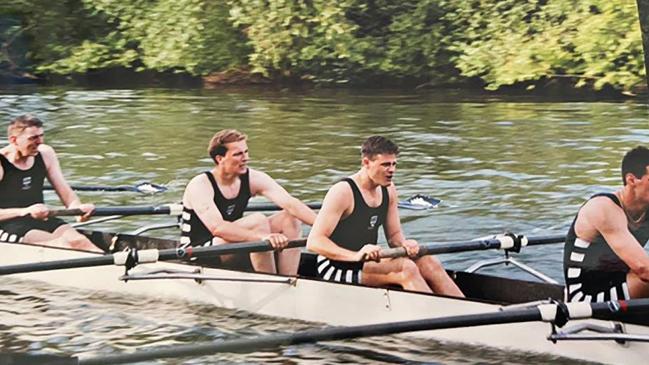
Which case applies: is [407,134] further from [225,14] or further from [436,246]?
[225,14]

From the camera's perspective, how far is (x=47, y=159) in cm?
321

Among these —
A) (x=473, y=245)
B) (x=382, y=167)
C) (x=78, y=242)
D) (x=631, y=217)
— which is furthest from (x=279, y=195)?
(x=631, y=217)

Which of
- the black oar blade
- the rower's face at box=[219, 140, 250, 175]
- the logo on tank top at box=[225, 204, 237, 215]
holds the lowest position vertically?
the black oar blade

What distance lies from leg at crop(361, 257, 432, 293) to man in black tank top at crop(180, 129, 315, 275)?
0.21 metres

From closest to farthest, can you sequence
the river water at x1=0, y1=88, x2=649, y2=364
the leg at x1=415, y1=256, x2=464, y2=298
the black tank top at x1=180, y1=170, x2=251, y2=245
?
the river water at x1=0, y1=88, x2=649, y2=364 → the leg at x1=415, y1=256, x2=464, y2=298 → the black tank top at x1=180, y1=170, x2=251, y2=245

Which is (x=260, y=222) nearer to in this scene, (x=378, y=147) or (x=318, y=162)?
(x=318, y=162)

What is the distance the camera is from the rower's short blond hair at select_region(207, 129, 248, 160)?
2.98 m

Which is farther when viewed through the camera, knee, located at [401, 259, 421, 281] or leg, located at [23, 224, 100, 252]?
leg, located at [23, 224, 100, 252]

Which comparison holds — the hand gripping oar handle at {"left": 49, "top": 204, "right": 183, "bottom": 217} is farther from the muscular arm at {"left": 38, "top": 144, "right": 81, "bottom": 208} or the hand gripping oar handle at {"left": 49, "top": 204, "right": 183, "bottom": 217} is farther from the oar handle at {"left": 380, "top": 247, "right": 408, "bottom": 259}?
the oar handle at {"left": 380, "top": 247, "right": 408, "bottom": 259}

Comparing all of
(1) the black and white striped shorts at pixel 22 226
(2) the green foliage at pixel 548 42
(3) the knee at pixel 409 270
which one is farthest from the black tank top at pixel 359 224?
(1) the black and white striped shorts at pixel 22 226

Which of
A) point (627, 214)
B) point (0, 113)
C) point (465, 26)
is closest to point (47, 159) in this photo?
point (0, 113)

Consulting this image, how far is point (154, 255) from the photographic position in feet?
9.99

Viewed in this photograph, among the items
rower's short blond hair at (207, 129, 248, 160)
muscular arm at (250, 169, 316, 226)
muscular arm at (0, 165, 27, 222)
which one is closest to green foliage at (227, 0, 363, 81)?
rower's short blond hair at (207, 129, 248, 160)

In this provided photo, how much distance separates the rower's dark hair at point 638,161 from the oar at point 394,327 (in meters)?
0.30
